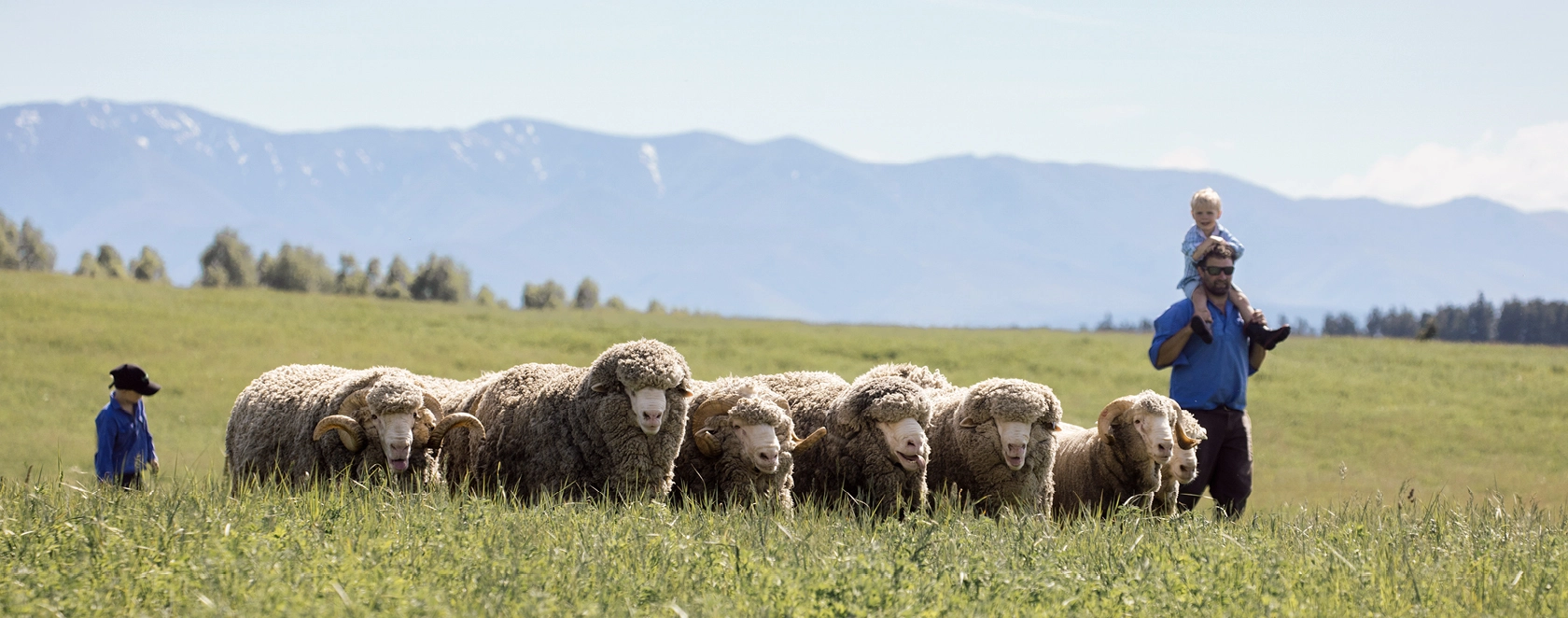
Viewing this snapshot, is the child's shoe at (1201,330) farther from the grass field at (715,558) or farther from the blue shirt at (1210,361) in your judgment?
the grass field at (715,558)

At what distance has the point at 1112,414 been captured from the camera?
993cm

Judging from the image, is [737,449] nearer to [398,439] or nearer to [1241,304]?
[398,439]

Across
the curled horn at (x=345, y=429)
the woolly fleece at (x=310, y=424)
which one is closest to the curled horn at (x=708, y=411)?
the woolly fleece at (x=310, y=424)

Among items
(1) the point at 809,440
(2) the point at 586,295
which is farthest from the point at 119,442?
(2) the point at 586,295

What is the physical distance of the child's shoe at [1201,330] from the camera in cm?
994

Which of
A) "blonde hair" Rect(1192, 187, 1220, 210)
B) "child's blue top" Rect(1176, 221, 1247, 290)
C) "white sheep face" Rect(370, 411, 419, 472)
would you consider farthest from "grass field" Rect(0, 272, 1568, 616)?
"blonde hair" Rect(1192, 187, 1220, 210)

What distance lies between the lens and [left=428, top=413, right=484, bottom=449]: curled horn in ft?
31.8

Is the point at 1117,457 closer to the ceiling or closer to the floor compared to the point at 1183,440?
closer to the floor

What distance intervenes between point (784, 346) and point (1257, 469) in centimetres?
1996

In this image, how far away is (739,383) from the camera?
10.2 m

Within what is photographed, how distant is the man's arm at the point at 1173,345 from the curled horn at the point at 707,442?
3.62 meters

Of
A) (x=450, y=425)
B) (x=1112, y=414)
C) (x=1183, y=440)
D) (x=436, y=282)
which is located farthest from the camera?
(x=436, y=282)

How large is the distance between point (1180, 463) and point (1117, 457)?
1.61ft

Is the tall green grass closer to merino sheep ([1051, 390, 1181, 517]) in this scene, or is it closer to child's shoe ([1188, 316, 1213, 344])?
merino sheep ([1051, 390, 1181, 517])
